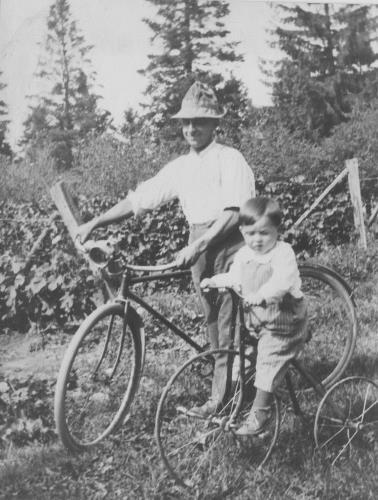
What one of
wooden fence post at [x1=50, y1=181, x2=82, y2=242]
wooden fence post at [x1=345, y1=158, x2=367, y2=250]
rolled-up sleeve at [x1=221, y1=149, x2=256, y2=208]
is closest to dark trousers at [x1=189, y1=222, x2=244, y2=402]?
rolled-up sleeve at [x1=221, y1=149, x2=256, y2=208]

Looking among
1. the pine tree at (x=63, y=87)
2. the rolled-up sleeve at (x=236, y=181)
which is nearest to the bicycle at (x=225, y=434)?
the rolled-up sleeve at (x=236, y=181)

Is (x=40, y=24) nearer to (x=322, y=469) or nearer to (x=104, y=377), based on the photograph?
(x=104, y=377)

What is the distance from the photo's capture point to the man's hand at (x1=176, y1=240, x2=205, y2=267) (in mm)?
3002

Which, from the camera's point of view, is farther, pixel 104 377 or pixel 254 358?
pixel 104 377

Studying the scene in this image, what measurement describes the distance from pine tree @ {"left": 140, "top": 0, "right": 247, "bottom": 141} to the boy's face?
163cm

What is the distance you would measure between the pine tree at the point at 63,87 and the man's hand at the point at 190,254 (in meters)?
1.37

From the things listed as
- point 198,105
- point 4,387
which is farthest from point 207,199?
point 4,387

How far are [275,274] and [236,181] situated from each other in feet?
1.98

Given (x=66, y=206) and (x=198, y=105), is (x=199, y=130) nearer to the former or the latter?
(x=198, y=105)

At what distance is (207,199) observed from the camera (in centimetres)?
327

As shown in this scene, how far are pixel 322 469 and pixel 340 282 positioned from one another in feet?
4.26

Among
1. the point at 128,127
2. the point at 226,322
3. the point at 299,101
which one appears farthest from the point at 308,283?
the point at 299,101

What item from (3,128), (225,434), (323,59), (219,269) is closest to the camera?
(225,434)

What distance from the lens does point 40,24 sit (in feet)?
10.5
